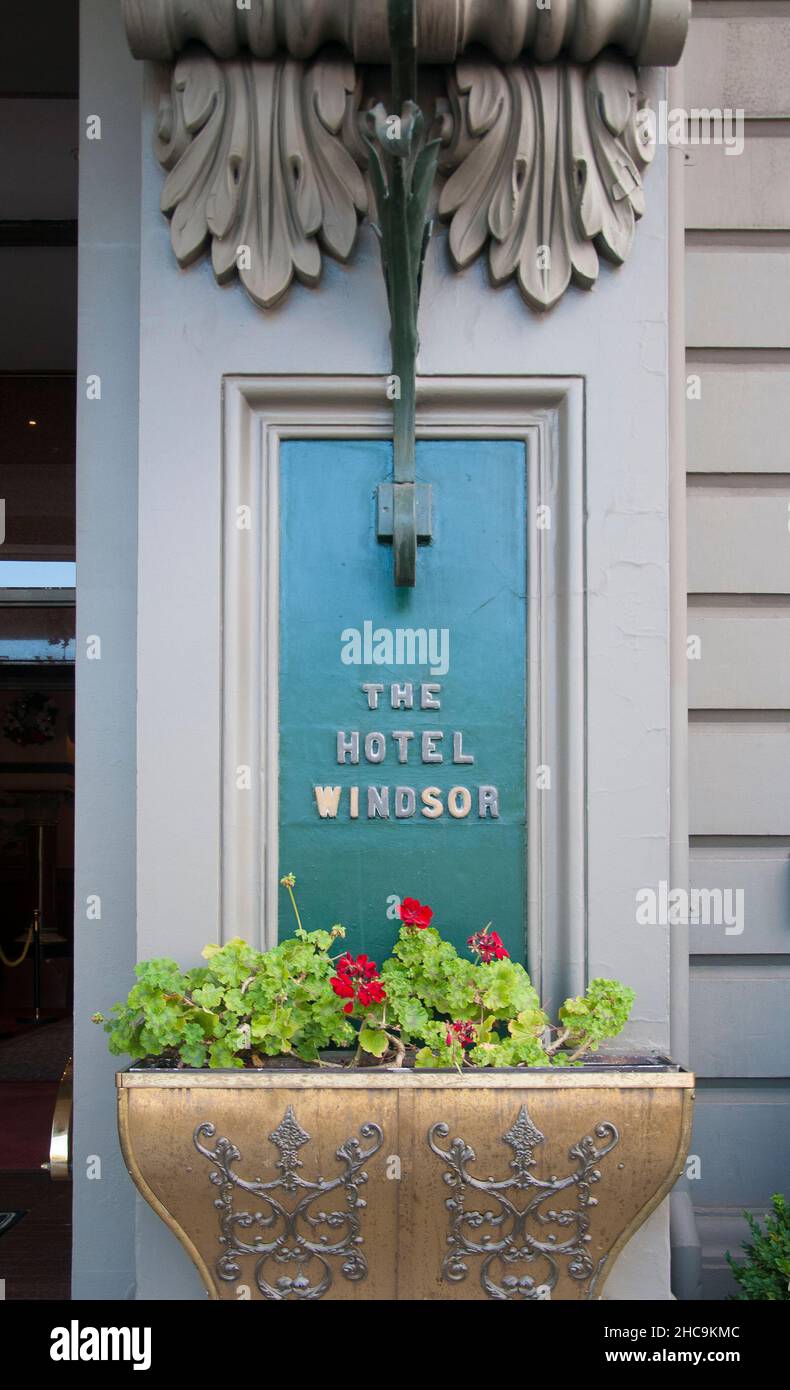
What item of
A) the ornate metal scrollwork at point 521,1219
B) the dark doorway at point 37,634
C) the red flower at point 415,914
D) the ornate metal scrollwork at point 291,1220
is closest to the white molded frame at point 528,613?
the red flower at point 415,914

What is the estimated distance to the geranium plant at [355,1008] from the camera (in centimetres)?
304

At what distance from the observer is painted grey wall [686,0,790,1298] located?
4.09 m

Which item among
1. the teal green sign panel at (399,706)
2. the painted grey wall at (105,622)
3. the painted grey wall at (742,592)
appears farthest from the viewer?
the painted grey wall at (742,592)

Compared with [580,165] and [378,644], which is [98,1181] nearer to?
A: [378,644]

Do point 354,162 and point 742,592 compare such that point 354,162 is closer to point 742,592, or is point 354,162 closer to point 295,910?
point 742,592

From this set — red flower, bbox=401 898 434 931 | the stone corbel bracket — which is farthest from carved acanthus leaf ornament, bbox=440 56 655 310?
red flower, bbox=401 898 434 931

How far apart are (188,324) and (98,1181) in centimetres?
302

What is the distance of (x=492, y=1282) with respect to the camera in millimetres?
→ 2979

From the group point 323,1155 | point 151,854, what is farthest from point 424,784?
point 323,1155

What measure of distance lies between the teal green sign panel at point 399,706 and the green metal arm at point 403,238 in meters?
0.12

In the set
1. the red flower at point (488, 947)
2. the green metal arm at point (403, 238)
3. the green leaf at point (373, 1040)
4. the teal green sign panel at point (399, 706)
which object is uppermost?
the green metal arm at point (403, 238)

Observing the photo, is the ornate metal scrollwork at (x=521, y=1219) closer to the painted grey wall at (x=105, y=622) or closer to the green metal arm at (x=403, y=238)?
the painted grey wall at (x=105, y=622)

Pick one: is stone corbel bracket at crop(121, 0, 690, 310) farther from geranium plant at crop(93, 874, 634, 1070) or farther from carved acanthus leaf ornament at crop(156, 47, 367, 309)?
geranium plant at crop(93, 874, 634, 1070)

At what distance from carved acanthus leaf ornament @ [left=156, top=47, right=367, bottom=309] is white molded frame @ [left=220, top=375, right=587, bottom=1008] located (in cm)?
41
